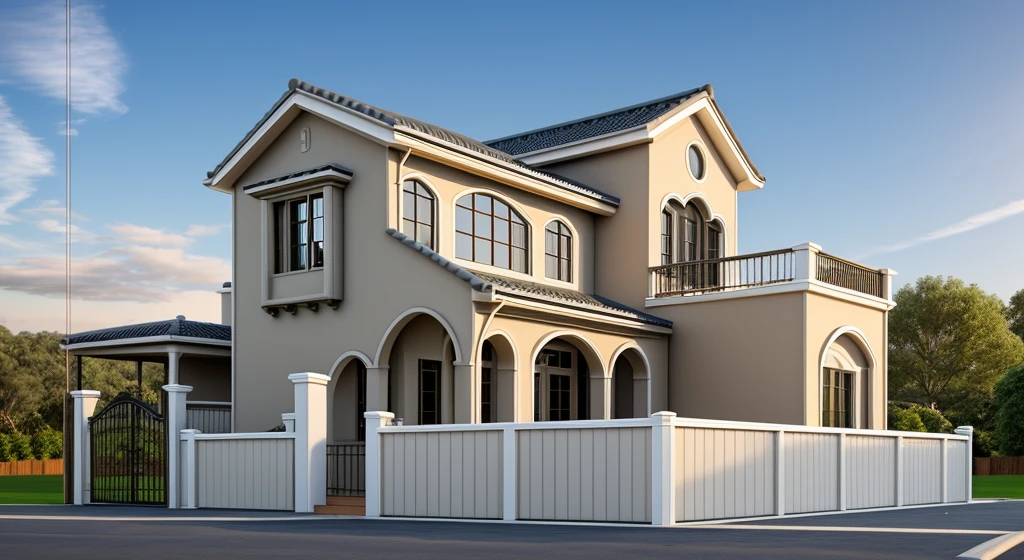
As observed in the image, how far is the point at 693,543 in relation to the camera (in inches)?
421

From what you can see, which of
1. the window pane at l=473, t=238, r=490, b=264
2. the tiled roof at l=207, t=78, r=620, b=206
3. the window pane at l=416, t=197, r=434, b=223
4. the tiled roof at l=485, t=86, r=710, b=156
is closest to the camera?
the tiled roof at l=207, t=78, r=620, b=206

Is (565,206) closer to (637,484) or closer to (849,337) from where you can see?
(849,337)

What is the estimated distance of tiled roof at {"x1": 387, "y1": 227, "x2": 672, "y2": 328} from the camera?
59.6 ft

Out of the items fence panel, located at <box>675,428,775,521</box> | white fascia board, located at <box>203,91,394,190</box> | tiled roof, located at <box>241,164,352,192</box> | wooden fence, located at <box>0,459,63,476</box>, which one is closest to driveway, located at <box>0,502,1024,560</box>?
fence panel, located at <box>675,428,775,521</box>

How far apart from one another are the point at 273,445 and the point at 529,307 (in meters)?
5.16

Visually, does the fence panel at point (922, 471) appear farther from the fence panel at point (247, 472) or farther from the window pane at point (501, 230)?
the fence panel at point (247, 472)

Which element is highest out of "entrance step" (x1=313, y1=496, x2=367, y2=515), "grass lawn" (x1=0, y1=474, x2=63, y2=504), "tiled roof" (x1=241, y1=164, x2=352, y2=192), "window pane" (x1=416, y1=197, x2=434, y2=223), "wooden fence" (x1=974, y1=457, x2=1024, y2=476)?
"tiled roof" (x1=241, y1=164, x2=352, y2=192)

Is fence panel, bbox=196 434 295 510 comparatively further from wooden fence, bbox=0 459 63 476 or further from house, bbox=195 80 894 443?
wooden fence, bbox=0 459 63 476

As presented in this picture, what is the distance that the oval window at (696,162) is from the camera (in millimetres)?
26234

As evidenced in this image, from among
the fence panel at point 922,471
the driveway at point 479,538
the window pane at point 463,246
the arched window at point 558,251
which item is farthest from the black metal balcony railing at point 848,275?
the driveway at point 479,538

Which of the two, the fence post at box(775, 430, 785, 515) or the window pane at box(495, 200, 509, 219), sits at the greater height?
the window pane at box(495, 200, 509, 219)

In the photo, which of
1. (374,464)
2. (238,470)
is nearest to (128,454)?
(238,470)

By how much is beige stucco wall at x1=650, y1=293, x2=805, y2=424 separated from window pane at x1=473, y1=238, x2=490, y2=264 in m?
4.47

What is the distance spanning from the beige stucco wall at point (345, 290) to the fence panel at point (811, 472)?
5867 millimetres
